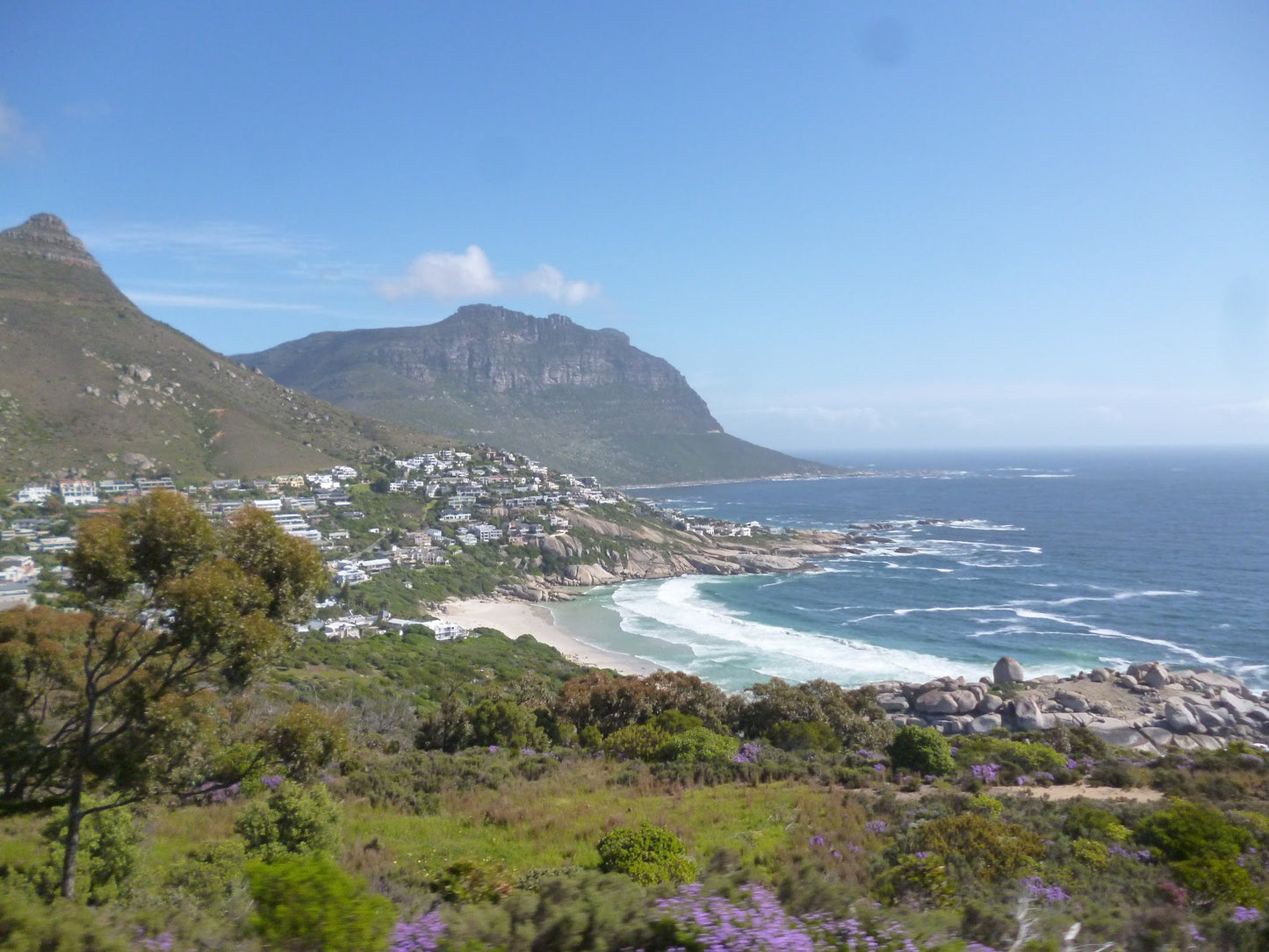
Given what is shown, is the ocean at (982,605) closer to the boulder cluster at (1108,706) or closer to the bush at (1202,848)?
the boulder cluster at (1108,706)

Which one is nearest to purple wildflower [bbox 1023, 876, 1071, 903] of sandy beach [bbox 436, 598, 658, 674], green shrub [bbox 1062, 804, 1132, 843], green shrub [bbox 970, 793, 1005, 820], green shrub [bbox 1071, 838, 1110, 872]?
green shrub [bbox 1071, 838, 1110, 872]

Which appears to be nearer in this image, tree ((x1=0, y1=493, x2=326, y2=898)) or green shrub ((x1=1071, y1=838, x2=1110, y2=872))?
tree ((x1=0, y1=493, x2=326, y2=898))

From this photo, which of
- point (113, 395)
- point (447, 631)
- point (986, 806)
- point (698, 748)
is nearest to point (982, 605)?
point (447, 631)

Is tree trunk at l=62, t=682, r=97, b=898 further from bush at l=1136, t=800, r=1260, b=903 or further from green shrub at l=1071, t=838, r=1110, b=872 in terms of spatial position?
bush at l=1136, t=800, r=1260, b=903

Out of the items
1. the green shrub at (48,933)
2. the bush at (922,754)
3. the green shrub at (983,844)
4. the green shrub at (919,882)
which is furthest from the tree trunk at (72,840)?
the bush at (922,754)

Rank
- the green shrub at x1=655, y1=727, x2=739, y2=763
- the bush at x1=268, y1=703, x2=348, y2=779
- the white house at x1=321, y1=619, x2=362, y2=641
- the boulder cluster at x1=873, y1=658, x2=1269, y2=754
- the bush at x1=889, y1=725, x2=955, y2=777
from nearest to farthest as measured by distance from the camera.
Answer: the bush at x1=268, y1=703, x2=348, y2=779
the bush at x1=889, y1=725, x2=955, y2=777
the green shrub at x1=655, y1=727, x2=739, y2=763
the boulder cluster at x1=873, y1=658, x2=1269, y2=754
the white house at x1=321, y1=619, x2=362, y2=641

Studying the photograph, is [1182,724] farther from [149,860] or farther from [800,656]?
[149,860]

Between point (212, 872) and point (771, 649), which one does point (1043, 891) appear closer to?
point (212, 872)
